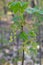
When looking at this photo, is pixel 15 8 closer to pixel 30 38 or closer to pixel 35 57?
pixel 30 38

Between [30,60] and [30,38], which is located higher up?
[30,38]

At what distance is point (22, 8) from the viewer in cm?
119

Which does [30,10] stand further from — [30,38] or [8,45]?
[8,45]

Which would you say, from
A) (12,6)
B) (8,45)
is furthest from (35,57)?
(12,6)

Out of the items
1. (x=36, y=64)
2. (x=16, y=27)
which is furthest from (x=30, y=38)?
(x=36, y=64)

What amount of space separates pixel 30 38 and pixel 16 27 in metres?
0.19

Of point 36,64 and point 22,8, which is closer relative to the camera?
Answer: point 22,8

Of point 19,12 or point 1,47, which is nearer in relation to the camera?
point 19,12

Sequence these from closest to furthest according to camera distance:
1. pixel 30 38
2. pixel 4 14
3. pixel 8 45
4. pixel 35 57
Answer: pixel 30 38, pixel 35 57, pixel 8 45, pixel 4 14

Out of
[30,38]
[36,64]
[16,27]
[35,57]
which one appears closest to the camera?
[16,27]

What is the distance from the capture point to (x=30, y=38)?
4.68ft

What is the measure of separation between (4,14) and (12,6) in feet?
9.16

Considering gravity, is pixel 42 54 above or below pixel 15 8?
below

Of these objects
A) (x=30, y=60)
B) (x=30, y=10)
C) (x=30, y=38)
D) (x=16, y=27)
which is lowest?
(x=30, y=60)
